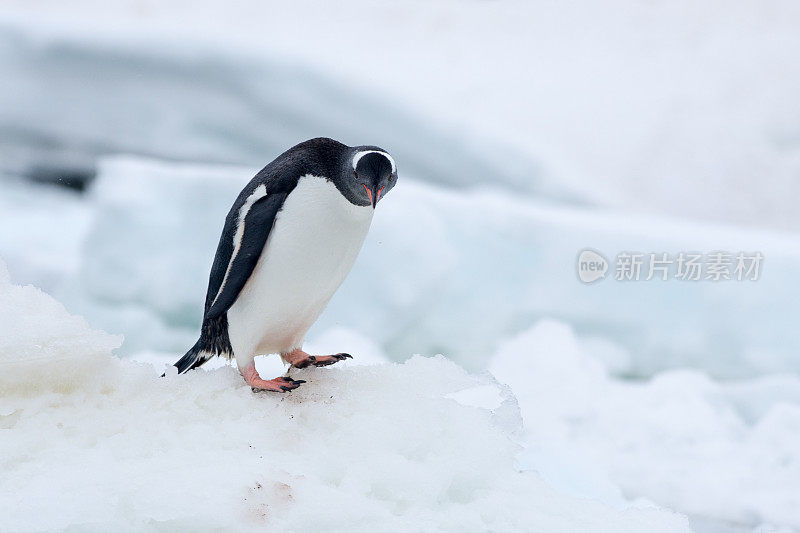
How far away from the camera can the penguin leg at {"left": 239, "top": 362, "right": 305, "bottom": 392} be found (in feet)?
2.84

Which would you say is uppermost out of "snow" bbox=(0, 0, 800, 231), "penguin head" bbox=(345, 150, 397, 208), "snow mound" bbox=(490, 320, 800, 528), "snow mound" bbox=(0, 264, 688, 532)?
"snow" bbox=(0, 0, 800, 231)

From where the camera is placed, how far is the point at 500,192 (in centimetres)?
341

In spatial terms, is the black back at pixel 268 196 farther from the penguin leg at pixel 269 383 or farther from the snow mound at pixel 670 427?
the snow mound at pixel 670 427

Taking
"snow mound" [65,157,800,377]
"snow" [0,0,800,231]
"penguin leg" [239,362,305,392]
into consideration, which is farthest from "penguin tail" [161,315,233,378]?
"snow" [0,0,800,231]

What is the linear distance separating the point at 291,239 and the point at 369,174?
128 mm

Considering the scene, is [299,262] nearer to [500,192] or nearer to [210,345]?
[210,345]

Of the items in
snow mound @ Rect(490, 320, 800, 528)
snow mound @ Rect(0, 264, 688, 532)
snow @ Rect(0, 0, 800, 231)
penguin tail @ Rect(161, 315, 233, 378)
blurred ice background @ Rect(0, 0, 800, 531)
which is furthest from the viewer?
snow @ Rect(0, 0, 800, 231)

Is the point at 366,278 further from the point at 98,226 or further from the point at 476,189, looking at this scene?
the point at 476,189

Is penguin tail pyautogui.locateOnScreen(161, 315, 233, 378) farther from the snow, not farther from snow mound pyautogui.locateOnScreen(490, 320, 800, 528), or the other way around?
the snow

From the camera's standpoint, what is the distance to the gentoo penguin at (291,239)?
0.86 metres

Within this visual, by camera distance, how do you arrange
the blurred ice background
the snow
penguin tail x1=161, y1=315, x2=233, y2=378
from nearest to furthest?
1. penguin tail x1=161, y1=315, x2=233, y2=378
2. the blurred ice background
3. the snow

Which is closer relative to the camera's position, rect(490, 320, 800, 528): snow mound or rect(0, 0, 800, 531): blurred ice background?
rect(490, 320, 800, 528): snow mound

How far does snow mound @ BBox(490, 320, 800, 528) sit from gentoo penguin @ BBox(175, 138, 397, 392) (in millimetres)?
877

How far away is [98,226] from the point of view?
2.58 meters
